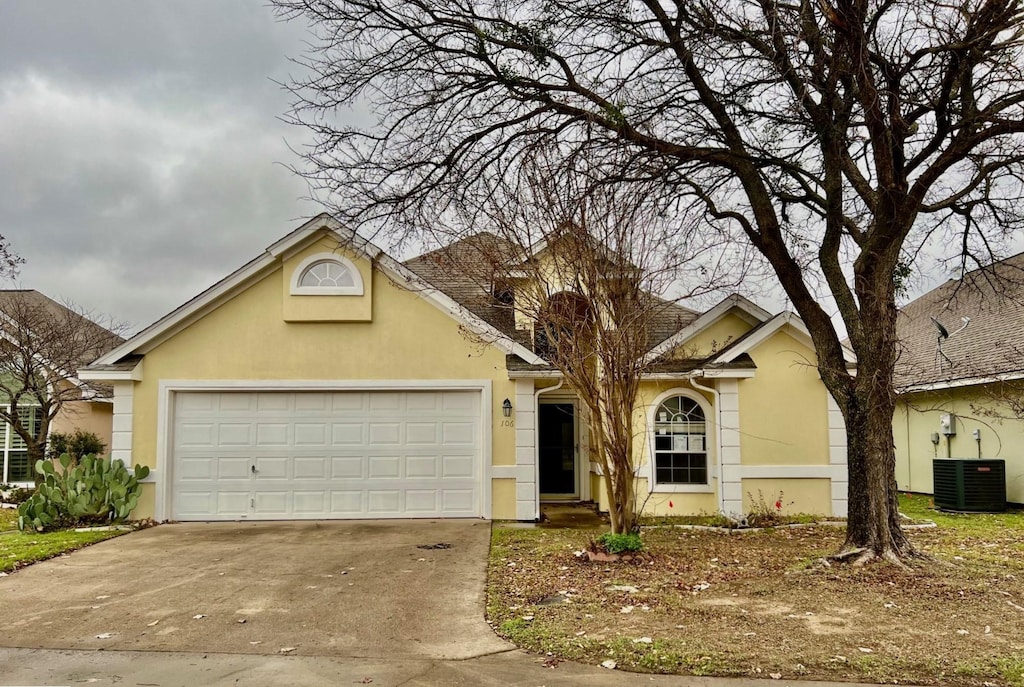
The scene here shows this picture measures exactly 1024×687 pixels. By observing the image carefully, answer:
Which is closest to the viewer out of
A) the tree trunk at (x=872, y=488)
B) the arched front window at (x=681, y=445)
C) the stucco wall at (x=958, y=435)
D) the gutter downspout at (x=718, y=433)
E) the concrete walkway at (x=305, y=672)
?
the concrete walkway at (x=305, y=672)

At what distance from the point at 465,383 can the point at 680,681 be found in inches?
328

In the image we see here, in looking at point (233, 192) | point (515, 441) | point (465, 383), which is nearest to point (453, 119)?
point (465, 383)

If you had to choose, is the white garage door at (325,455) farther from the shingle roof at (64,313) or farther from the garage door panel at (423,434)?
the shingle roof at (64,313)

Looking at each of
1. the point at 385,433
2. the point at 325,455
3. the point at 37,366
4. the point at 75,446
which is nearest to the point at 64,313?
the point at 37,366

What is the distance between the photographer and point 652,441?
43.9 ft

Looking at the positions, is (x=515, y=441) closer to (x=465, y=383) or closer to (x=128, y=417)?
(x=465, y=383)

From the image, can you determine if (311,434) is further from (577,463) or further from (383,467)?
(577,463)

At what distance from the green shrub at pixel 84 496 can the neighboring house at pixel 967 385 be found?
46.1 ft

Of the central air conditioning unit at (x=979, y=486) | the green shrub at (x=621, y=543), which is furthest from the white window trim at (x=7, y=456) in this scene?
the central air conditioning unit at (x=979, y=486)

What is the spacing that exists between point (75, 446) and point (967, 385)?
1959 cm

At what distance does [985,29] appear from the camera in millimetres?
7422

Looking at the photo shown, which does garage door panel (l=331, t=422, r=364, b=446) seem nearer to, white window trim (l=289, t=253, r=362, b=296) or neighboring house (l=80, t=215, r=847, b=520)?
neighboring house (l=80, t=215, r=847, b=520)

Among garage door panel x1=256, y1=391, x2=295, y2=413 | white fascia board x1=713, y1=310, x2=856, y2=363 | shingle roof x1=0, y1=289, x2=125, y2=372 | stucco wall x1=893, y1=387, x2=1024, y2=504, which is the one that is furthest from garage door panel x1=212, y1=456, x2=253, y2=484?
stucco wall x1=893, y1=387, x2=1024, y2=504

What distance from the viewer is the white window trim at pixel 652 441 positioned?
13234mm
